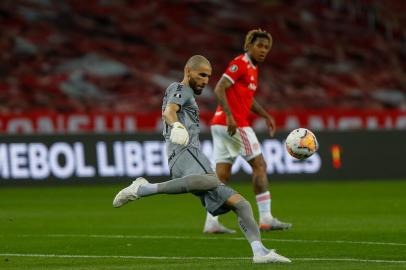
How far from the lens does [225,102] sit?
559 inches

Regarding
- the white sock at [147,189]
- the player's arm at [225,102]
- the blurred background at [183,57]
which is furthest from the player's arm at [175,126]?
the blurred background at [183,57]

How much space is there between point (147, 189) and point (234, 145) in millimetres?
4111

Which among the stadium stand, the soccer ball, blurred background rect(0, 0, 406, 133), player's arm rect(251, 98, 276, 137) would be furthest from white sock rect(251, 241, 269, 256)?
the stadium stand

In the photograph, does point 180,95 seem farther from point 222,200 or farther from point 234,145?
point 234,145

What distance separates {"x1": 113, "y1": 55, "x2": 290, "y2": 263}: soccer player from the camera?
10.1m

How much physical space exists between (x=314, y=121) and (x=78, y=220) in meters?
13.6

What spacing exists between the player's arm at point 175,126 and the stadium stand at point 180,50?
23.1 metres

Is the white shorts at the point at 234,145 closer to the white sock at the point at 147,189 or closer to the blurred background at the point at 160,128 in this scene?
the blurred background at the point at 160,128

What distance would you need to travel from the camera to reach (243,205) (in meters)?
10.2

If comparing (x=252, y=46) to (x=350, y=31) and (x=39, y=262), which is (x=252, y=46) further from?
(x=350, y=31)

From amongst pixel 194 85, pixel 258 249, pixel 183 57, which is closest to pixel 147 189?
pixel 194 85

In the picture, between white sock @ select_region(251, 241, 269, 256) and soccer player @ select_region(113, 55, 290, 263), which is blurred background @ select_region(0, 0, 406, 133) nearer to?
soccer player @ select_region(113, 55, 290, 263)

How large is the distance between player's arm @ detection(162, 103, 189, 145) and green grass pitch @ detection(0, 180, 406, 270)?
1.11m

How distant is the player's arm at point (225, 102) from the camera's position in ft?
46.1
